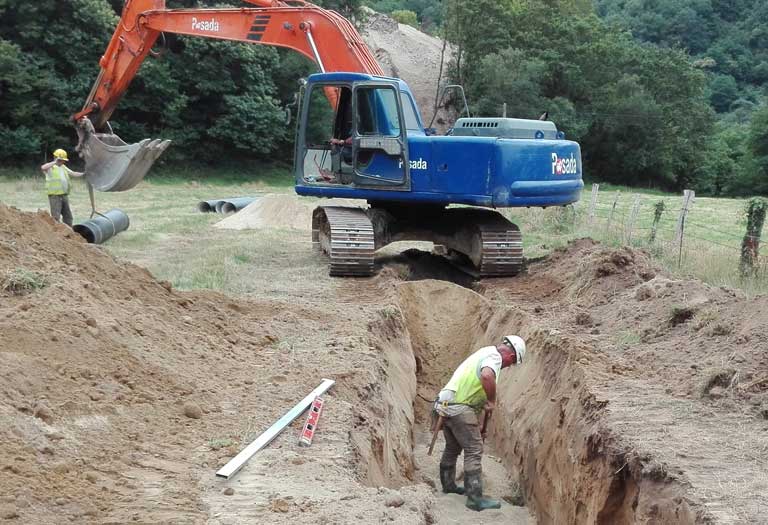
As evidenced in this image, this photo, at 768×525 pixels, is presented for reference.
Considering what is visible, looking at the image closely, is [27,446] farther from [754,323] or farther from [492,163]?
[492,163]

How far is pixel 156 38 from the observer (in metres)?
15.7

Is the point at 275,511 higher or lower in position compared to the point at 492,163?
lower

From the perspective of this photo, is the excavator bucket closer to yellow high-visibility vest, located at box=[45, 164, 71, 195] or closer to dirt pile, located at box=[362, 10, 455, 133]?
yellow high-visibility vest, located at box=[45, 164, 71, 195]

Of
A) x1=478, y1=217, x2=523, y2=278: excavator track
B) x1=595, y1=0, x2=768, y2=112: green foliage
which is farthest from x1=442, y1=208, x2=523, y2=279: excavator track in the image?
x1=595, y1=0, x2=768, y2=112: green foliage

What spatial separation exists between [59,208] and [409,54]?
45.4 meters

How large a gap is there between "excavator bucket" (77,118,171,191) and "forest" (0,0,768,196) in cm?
1962

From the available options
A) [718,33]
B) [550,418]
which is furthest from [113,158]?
[718,33]

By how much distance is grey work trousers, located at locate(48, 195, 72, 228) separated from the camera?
15.3 meters

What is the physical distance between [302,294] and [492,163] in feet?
10.6

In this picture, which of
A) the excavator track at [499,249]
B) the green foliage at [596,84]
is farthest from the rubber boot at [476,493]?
A: the green foliage at [596,84]

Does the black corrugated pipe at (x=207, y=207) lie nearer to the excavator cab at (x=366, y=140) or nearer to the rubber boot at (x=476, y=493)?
the excavator cab at (x=366, y=140)

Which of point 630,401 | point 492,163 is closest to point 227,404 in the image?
point 630,401

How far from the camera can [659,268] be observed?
40.0 ft

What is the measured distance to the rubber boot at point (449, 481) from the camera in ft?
29.4
